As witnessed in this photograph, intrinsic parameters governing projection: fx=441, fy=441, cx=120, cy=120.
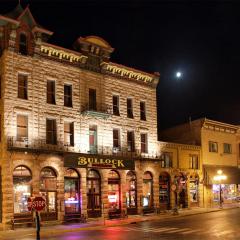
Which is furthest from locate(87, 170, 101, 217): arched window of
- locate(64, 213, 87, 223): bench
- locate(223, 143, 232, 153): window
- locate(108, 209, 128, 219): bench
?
locate(223, 143, 232, 153): window

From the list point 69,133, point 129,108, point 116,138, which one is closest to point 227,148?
point 129,108

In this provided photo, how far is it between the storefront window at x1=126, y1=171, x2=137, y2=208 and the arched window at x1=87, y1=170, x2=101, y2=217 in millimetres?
3282

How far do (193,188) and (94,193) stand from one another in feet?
45.5

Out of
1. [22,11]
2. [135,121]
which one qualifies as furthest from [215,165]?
[22,11]

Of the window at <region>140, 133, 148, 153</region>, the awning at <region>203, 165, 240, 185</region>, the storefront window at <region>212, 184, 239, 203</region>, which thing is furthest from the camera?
the storefront window at <region>212, 184, 239, 203</region>

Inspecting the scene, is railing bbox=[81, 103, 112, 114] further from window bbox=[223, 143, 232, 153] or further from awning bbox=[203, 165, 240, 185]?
window bbox=[223, 143, 232, 153]

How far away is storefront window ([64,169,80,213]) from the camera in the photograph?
33.5m

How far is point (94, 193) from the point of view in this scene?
3556 cm

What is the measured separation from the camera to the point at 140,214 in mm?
38312

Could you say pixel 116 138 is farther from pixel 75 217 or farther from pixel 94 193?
pixel 75 217

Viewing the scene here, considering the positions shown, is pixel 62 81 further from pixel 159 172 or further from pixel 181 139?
pixel 181 139

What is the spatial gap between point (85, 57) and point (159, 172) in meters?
13.1

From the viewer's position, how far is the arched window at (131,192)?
125 feet

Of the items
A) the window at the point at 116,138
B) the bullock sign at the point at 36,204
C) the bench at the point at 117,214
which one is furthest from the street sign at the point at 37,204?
Answer: the window at the point at 116,138
